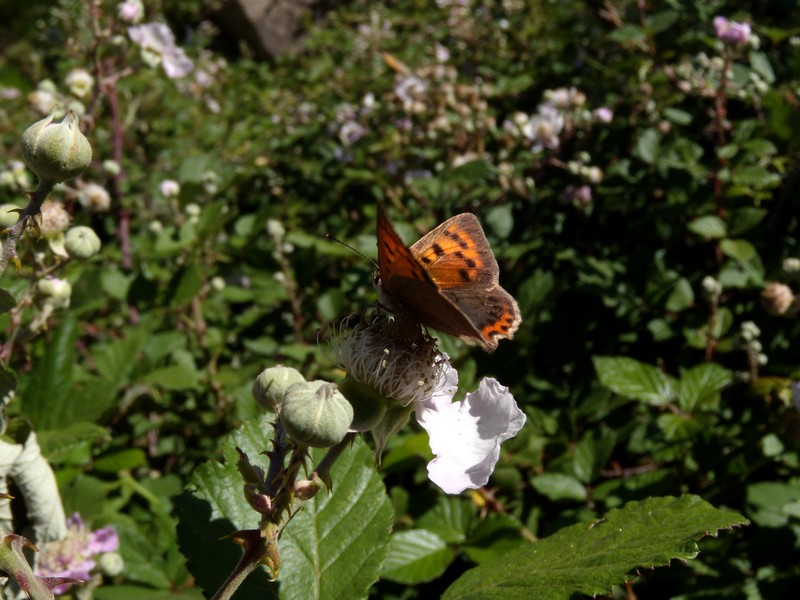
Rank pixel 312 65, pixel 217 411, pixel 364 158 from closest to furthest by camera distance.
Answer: pixel 217 411, pixel 364 158, pixel 312 65

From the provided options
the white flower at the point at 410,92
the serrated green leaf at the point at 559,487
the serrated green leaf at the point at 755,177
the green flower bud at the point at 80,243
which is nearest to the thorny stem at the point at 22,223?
the green flower bud at the point at 80,243

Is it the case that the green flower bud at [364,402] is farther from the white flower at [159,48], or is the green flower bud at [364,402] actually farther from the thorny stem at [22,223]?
the white flower at [159,48]

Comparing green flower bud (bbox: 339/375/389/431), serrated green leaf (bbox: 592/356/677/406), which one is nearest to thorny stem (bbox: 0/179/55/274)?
green flower bud (bbox: 339/375/389/431)

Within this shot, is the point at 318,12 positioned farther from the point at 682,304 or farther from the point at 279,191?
the point at 682,304

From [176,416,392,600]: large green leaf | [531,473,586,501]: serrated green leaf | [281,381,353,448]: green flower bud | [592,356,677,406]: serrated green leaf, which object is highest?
[281,381,353,448]: green flower bud

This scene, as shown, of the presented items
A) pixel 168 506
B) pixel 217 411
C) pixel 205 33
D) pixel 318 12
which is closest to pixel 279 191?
pixel 217 411

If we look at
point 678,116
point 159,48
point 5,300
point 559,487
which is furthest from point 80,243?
point 678,116

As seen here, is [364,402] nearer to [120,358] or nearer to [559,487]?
[559,487]

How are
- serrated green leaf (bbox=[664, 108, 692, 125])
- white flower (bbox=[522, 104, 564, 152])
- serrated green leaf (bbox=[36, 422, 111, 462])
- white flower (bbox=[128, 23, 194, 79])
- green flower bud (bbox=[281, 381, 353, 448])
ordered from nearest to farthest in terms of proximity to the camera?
green flower bud (bbox=[281, 381, 353, 448])
serrated green leaf (bbox=[36, 422, 111, 462])
white flower (bbox=[128, 23, 194, 79])
serrated green leaf (bbox=[664, 108, 692, 125])
white flower (bbox=[522, 104, 564, 152])

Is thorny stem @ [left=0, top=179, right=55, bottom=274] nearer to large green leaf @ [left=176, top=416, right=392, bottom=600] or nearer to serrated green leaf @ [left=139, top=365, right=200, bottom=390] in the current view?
large green leaf @ [left=176, top=416, right=392, bottom=600]
